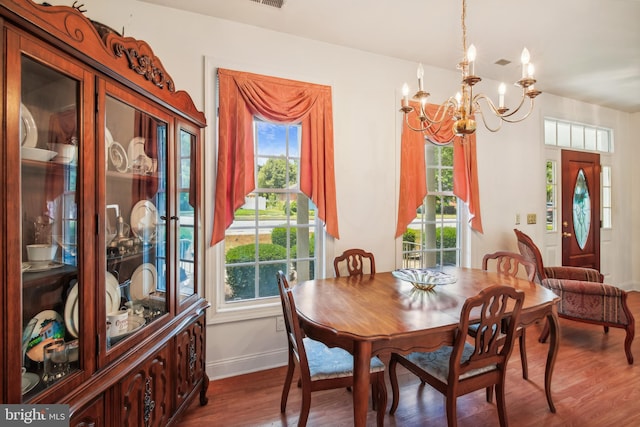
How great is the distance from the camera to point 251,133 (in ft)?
8.28

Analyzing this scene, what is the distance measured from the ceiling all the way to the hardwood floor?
2.88 meters

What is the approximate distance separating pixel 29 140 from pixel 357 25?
240cm

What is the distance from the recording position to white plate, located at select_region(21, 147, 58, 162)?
0.99 metres

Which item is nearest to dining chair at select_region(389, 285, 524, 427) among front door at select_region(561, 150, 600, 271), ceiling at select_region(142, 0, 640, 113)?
ceiling at select_region(142, 0, 640, 113)

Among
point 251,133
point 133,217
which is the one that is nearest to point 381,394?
point 133,217

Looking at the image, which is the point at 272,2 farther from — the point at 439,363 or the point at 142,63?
the point at 439,363

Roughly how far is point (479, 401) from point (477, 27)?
9.55 feet

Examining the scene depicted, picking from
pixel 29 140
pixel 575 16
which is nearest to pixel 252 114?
pixel 29 140

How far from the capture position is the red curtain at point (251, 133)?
→ 7.97 feet

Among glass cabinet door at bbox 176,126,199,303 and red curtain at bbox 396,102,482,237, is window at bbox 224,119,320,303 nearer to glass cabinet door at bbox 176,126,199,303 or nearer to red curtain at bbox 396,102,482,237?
glass cabinet door at bbox 176,126,199,303

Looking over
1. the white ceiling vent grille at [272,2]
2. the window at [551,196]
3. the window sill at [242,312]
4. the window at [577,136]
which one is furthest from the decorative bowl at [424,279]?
the window at [577,136]

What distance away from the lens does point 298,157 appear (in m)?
2.82

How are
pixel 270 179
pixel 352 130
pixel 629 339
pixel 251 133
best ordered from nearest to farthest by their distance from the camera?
pixel 251 133 → pixel 629 339 → pixel 270 179 → pixel 352 130

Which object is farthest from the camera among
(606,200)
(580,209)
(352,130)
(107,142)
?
(606,200)
